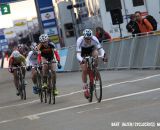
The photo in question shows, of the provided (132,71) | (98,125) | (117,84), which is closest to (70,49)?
(132,71)

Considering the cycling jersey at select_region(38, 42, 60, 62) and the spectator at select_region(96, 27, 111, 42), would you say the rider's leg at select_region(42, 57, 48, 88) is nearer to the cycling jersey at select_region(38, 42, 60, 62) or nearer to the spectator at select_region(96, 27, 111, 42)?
the cycling jersey at select_region(38, 42, 60, 62)

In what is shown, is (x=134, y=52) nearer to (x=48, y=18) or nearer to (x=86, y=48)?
(x=86, y=48)

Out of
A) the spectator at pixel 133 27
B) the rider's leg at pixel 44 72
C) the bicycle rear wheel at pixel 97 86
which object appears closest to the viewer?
the bicycle rear wheel at pixel 97 86

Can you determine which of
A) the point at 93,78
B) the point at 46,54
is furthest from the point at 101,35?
the point at 93,78

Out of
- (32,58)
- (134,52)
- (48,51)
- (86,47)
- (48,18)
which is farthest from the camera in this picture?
(48,18)

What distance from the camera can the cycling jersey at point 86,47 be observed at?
587 inches

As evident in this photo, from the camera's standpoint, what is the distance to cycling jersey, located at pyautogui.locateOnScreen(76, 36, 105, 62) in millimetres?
14898

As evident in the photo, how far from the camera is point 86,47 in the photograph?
15125 mm

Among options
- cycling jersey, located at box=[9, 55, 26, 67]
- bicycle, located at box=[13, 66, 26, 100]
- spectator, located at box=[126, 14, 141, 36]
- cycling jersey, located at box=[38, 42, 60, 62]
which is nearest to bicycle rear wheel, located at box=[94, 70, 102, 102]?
cycling jersey, located at box=[38, 42, 60, 62]

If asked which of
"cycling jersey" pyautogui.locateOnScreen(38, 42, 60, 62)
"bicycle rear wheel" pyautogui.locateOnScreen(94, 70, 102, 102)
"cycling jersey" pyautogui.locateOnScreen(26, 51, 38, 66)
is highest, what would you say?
"cycling jersey" pyautogui.locateOnScreen(38, 42, 60, 62)

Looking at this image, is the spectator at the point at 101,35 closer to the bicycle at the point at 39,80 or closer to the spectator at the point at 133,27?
the spectator at the point at 133,27

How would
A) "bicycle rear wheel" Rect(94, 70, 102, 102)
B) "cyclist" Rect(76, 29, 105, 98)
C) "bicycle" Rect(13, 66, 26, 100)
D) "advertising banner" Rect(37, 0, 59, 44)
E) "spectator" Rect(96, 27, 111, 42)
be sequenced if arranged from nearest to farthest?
"bicycle rear wheel" Rect(94, 70, 102, 102), "cyclist" Rect(76, 29, 105, 98), "bicycle" Rect(13, 66, 26, 100), "spectator" Rect(96, 27, 111, 42), "advertising banner" Rect(37, 0, 59, 44)

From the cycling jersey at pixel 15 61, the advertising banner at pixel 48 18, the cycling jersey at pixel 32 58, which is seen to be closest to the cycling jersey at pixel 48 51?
the cycling jersey at pixel 32 58

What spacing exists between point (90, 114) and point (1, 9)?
45.0 metres
